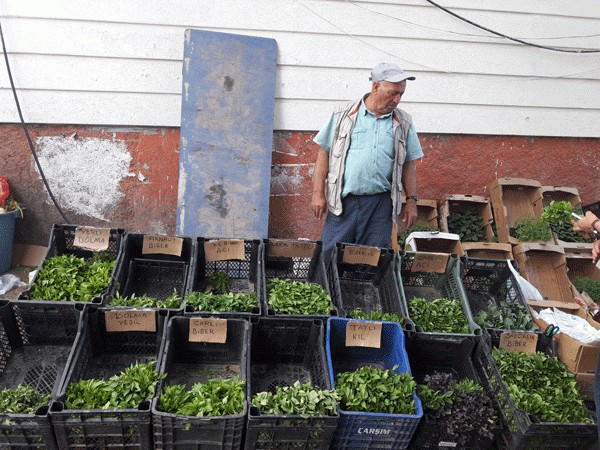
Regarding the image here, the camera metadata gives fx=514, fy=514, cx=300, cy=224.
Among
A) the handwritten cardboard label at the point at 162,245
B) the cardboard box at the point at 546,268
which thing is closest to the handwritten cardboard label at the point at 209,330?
the handwritten cardboard label at the point at 162,245

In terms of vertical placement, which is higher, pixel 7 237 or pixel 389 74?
pixel 389 74

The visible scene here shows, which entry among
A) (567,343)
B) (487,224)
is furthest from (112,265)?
(487,224)

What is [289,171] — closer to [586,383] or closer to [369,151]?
[369,151]

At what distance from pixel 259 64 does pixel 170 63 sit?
2.77ft

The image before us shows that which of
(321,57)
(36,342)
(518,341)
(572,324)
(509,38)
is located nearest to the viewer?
(36,342)

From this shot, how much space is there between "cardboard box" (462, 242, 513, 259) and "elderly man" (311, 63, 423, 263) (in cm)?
104

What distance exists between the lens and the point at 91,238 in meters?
3.60

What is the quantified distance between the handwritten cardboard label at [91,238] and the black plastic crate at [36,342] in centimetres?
64

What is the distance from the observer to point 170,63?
489cm

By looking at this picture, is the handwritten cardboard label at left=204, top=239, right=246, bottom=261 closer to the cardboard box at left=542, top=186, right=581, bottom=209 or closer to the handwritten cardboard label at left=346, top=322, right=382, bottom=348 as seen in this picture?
the handwritten cardboard label at left=346, top=322, right=382, bottom=348

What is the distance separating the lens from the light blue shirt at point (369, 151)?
401cm

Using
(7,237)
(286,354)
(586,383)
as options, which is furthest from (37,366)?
(586,383)

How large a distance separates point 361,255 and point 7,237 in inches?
139

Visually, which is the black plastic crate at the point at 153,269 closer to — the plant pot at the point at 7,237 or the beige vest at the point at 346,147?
the beige vest at the point at 346,147
